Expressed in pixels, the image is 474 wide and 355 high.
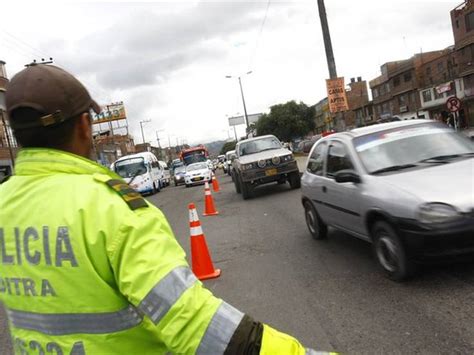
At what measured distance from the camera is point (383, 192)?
483 cm

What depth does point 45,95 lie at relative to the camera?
1371 millimetres

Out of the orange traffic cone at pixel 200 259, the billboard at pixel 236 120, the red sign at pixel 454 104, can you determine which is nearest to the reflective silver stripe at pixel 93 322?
the orange traffic cone at pixel 200 259

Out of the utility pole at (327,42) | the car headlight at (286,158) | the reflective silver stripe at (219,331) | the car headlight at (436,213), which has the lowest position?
the car headlight at (436,213)

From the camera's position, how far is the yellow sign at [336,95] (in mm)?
15289

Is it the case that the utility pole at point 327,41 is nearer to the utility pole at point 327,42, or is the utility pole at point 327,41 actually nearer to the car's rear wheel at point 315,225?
the utility pole at point 327,42

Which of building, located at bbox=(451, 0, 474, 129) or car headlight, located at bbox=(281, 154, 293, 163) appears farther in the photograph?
building, located at bbox=(451, 0, 474, 129)

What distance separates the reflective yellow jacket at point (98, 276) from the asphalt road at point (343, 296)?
8.50ft

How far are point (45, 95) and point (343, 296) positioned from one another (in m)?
3.94

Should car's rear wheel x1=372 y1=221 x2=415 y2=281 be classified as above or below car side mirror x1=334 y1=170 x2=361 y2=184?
below

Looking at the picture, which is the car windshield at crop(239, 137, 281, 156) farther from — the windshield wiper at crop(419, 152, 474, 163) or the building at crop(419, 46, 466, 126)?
the building at crop(419, 46, 466, 126)

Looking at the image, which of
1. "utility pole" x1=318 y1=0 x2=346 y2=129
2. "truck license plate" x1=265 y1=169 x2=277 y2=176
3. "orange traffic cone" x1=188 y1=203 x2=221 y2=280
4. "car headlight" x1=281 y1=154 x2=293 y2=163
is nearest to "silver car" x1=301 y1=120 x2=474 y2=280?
"orange traffic cone" x1=188 y1=203 x2=221 y2=280

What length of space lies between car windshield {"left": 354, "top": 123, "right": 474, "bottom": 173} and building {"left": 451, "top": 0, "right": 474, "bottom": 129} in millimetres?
45599

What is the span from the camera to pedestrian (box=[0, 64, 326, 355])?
47.5 inches

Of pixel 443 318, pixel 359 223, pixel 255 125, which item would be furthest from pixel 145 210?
pixel 255 125
